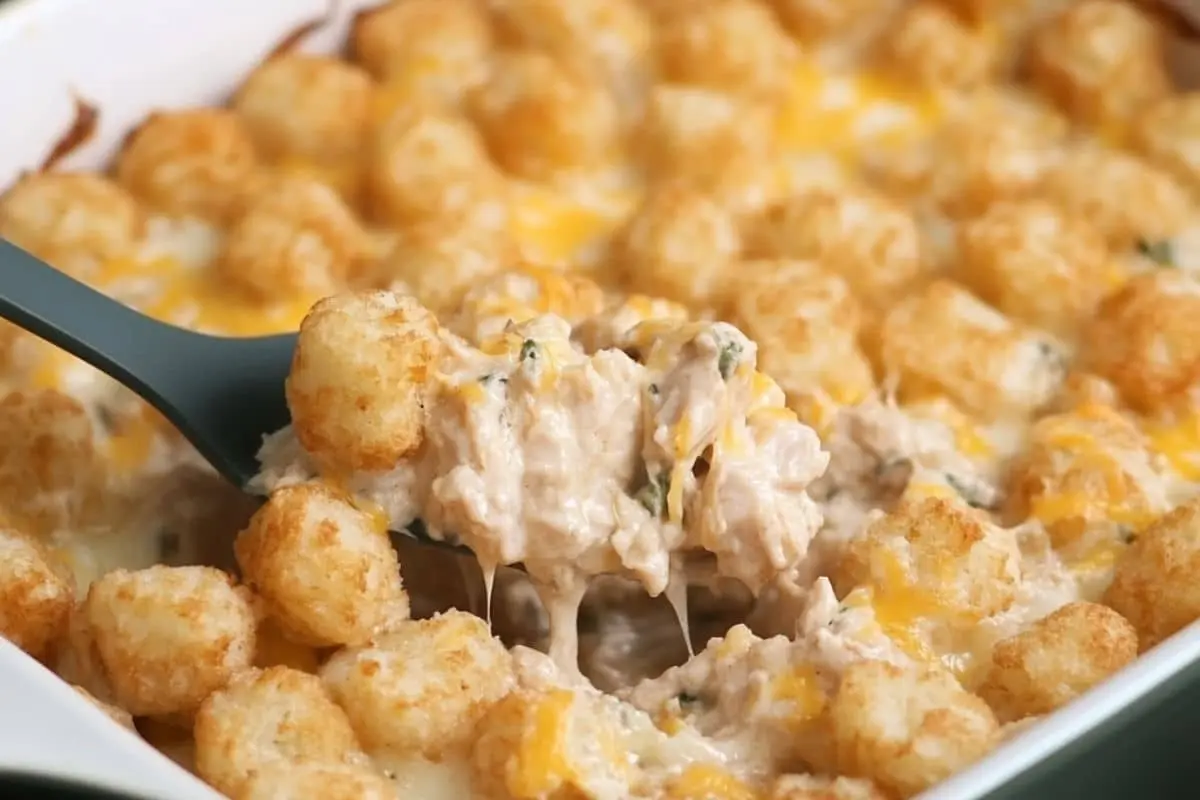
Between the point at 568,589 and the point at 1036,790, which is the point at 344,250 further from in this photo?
the point at 1036,790

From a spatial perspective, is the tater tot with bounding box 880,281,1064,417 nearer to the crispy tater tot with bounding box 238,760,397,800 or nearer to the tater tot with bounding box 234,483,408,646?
A: the tater tot with bounding box 234,483,408,646

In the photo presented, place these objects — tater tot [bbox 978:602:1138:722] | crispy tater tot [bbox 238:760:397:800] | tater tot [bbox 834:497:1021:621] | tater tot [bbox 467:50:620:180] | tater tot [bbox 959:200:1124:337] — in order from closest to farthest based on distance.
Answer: crispy tater tot [bbox 238:760:397:800], tater tot [bbox 978:602:1138:722], tater tot [bbox 834:497:1021:621], tater tot [bbox 959:200:1124:337], tater tot [bbox 467:50:620:180]

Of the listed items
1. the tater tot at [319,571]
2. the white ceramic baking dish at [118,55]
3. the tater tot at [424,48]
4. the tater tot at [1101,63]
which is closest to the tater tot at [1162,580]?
the tater tot at [319,571]

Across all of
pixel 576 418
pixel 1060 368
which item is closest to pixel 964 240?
pixel 1060 368

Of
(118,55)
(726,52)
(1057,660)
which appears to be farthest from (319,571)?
(726,52)

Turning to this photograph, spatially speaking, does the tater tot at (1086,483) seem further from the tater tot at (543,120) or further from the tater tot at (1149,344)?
the tater tot at (543,120)

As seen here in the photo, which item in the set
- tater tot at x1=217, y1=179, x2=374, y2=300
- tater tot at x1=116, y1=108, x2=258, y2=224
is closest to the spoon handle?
tater tot at x1=217, y1=179, x2=374, y2=300

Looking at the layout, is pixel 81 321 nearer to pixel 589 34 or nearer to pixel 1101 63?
pixel 589 34
